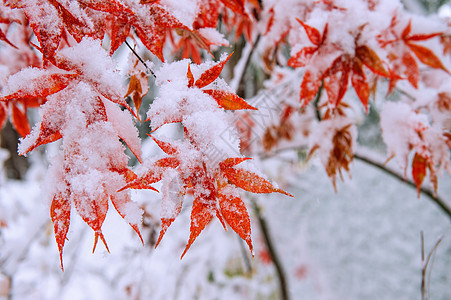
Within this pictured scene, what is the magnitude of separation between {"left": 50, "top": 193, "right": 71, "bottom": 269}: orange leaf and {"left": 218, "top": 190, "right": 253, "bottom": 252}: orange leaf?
0.17 m

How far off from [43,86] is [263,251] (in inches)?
88.2

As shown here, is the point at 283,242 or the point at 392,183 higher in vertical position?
the point at 392,183

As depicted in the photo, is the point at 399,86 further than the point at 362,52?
Yes

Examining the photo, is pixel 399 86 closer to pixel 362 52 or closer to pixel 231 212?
pixel 362 52

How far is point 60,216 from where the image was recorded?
1.01 ft

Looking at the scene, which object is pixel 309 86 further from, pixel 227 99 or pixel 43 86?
pixel 43 86

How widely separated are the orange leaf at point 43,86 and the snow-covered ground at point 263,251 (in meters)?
0.75

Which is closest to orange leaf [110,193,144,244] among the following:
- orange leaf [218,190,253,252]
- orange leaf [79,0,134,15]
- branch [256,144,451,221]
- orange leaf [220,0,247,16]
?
orange leaf [218,190,253,252]

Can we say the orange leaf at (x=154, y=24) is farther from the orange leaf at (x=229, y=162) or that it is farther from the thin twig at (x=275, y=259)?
the thin twig at (x=275, y=259)

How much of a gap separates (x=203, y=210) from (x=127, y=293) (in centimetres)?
135

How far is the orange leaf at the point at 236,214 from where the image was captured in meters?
0.30

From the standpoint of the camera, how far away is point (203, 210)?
30 centimetres

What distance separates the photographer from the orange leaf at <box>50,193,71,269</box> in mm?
301

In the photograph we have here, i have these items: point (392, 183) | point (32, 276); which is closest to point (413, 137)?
point (32, 276)
